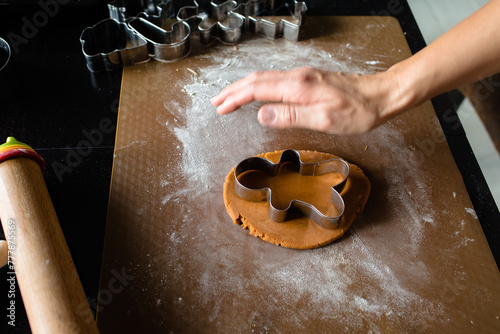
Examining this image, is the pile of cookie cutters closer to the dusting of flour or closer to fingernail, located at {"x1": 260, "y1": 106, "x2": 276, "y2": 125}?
the dusting of flour

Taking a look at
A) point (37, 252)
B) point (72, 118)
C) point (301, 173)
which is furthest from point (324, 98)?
point (72, 118)

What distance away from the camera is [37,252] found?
0.79m

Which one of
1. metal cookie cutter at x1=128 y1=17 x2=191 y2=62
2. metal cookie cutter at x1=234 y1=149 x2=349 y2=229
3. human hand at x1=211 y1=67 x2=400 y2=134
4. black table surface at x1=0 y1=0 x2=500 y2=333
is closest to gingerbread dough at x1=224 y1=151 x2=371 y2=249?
metal cookie cutter at x1=234 y1=149 x2=349 y2=229

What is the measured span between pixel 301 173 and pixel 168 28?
782 millimetres

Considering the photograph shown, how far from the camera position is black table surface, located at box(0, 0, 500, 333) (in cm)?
103

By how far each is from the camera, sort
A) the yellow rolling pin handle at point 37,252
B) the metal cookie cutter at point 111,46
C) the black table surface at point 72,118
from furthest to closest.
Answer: the metal cookie cutter at point 111,46 → the black table surface at point 72,118 → the yellow rolling pin handle at point 37,252

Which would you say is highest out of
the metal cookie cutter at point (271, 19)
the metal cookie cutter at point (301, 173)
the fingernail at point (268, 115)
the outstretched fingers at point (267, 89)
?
the outstretched fingers at point (267, 89)

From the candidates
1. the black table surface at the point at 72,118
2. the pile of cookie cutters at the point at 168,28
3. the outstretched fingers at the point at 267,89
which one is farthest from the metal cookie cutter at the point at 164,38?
the outstretched fingers at the point at 267,89

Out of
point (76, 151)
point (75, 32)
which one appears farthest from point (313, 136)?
point (75, 32)

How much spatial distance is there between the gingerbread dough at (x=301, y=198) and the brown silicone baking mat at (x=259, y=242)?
3cm

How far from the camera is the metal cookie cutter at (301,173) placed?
38.8 inches

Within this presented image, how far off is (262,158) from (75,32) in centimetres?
96

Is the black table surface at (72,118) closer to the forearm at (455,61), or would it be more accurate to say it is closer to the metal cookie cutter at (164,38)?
the metal cookie cutter at (164,38)

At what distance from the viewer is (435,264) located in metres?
0.99
